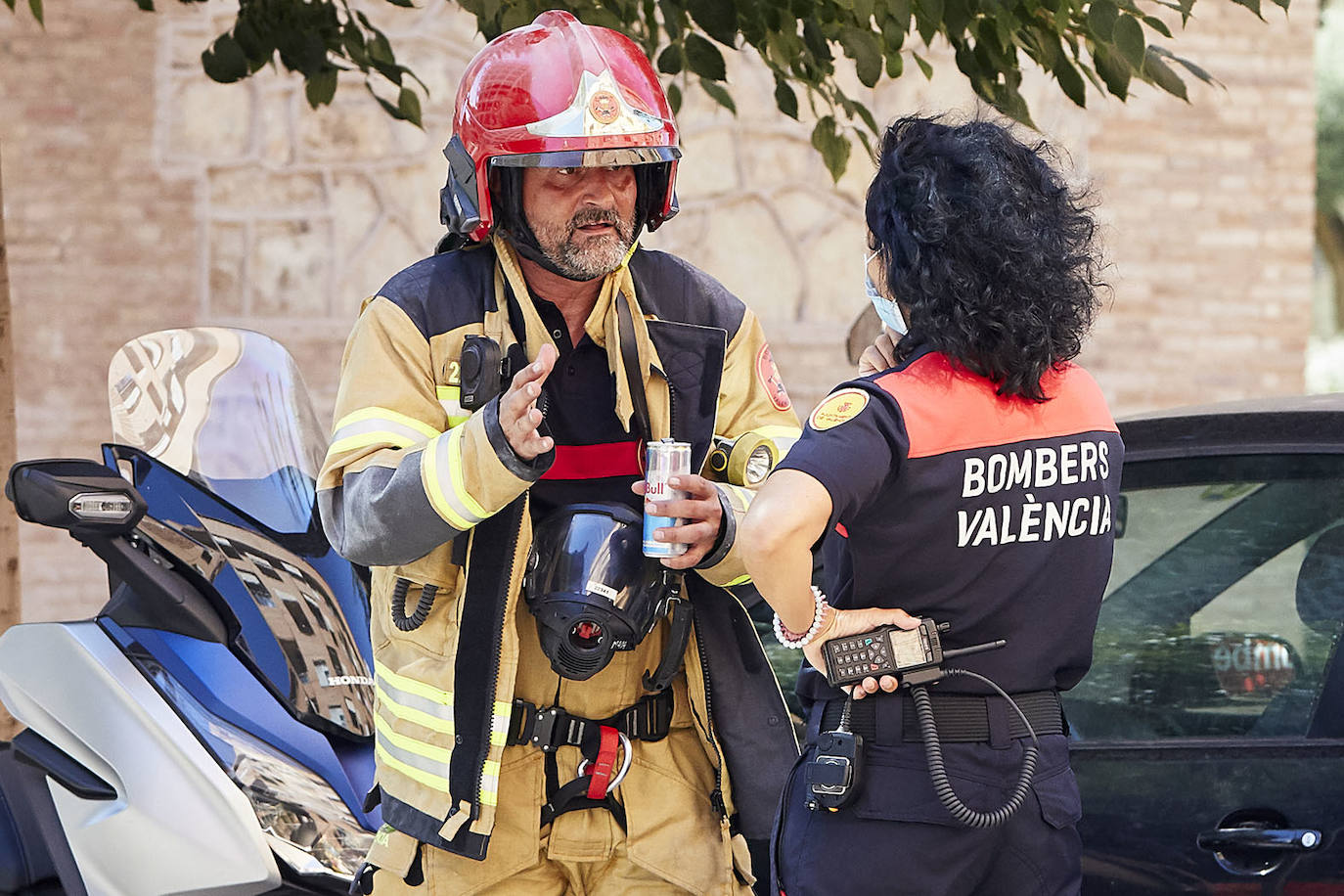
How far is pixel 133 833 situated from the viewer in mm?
2707

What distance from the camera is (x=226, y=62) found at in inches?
162

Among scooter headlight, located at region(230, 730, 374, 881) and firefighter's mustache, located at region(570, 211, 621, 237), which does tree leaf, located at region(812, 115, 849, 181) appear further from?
scooter headlight, located at region(230, 730, 374, 881)

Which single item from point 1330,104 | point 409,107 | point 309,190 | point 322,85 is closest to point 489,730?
point 322,85

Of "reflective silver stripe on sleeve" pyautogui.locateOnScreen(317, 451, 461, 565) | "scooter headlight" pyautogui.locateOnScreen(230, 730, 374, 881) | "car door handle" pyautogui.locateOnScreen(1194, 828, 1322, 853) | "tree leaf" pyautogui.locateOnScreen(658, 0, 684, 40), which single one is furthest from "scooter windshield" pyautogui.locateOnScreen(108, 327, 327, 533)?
"car door handle" pyautogui.locateOnScreen(1194, 828, 1322, 853)

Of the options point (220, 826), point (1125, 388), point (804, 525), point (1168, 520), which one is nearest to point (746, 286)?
point (1125, 388)

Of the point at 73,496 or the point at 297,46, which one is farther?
the point at 297,46

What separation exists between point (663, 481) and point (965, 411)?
0.40 metres

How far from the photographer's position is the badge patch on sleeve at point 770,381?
247 centimetres

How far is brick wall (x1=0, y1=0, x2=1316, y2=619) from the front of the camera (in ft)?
23.1

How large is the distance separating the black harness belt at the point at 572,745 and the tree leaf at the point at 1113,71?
2012 mm

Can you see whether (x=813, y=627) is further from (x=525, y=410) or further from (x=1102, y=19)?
(x=1102, y=19)

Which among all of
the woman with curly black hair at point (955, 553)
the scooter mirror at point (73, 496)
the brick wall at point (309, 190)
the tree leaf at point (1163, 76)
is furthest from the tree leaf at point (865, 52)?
the brick wall at point (309, 190)

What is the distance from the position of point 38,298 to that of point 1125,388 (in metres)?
4.88

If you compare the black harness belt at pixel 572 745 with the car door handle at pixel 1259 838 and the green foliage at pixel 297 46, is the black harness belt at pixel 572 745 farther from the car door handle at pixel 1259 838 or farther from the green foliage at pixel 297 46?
the green foliage at pixel 297 46
